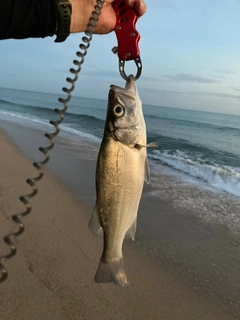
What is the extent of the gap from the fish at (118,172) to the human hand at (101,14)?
1.37 ft

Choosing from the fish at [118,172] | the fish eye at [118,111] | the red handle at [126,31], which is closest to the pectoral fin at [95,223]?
the fish at [118,172]

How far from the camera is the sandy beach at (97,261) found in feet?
11.3

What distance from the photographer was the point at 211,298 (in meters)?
3.92

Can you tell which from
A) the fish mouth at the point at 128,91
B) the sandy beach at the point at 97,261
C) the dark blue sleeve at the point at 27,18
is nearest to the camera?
the dark blue sleeve at the point at 27,18

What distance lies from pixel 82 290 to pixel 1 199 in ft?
8.39

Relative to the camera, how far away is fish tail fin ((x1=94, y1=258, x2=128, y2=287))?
203cm

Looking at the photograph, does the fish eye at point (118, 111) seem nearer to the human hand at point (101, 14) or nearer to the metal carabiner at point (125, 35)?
the metal carabiner at point (125, 35)

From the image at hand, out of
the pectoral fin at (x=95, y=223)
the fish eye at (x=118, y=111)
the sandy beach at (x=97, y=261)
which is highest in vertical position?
the fish eye at (x=118, y=111)

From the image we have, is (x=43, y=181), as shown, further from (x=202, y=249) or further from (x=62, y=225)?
(x=202, y=249)

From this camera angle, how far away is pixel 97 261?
14.0ft

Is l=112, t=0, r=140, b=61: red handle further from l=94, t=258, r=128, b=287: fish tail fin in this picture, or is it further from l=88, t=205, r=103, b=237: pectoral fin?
l=94, t=258, r=128, b=287: fish tail fin

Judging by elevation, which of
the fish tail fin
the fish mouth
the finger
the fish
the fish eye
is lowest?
the fish tail fin

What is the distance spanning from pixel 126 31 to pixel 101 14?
0.55 feet

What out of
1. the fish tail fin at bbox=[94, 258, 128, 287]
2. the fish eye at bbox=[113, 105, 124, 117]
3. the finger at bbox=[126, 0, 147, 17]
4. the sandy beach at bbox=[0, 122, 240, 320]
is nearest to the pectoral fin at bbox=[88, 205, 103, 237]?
the fish tail fin at bbox=[94, 258, 128, 287]
